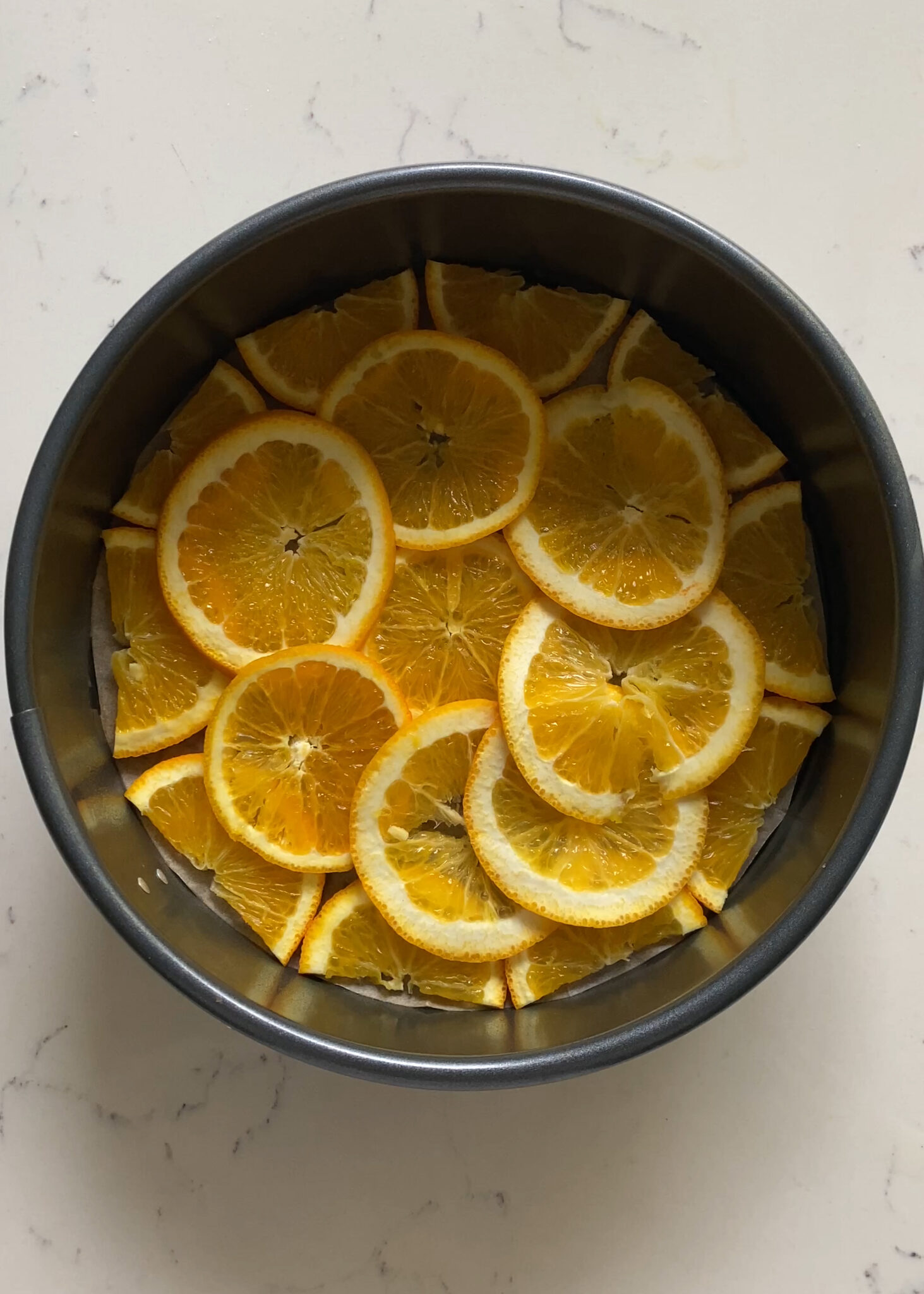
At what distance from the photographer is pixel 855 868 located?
106 centimetres

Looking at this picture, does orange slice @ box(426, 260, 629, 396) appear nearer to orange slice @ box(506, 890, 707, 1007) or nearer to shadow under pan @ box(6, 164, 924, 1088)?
shadow under pan @ box(6, 164, 924, 1088)

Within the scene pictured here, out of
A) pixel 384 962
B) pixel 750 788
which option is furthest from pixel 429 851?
pixel 750 788

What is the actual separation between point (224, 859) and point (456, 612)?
0.44 metres

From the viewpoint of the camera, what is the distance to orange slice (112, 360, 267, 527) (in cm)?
130

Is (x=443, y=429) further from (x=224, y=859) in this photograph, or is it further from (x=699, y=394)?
(x=224, y=859)

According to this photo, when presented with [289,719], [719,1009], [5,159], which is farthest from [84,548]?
[719,1009]

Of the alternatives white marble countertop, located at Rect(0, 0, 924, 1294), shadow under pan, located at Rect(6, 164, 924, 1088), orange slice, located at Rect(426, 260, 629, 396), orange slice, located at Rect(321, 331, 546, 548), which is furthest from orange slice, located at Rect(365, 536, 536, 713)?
white marble countertop, located at Rect(0, 0, 924, 1294)

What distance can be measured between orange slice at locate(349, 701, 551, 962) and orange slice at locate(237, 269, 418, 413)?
18.2 inches

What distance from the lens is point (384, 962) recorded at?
4.20 feet

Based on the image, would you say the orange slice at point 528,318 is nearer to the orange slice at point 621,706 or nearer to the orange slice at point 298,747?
the orange slice at point 621,706

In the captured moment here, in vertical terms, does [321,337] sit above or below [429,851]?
above

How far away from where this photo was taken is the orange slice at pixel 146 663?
1.29 meters

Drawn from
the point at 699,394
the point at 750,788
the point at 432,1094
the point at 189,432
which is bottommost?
the point at 432,1094

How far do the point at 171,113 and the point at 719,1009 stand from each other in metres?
1.31
